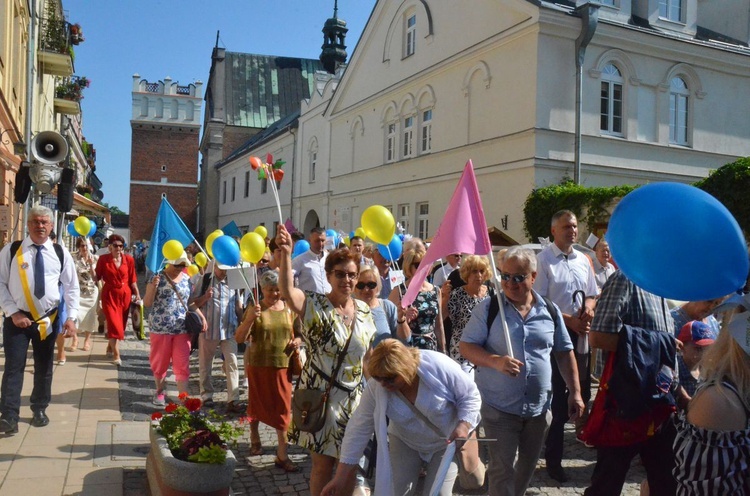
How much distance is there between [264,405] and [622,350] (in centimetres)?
310

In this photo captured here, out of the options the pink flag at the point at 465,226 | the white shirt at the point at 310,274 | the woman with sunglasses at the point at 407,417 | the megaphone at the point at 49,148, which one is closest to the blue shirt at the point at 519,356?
the pink flag at the point at 465,226

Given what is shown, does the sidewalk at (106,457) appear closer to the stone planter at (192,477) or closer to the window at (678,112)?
the stone planter at (192,477)

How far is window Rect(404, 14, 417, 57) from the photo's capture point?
80.9 feet

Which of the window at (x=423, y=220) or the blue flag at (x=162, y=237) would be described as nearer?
the blue flag at (x=162, y=237)

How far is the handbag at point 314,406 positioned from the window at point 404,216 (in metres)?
19.9

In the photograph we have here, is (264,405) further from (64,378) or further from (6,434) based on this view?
(64,378)

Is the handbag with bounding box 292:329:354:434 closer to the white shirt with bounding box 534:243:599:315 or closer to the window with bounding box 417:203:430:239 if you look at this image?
the white shirt with bounding box 534:243:599:315

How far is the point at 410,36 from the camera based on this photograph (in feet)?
82.3

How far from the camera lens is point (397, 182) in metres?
25.4

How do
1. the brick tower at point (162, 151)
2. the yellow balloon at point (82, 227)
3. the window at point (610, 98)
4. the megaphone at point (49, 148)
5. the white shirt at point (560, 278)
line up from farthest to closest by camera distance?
the brick tower at point (162, 151) → the window at point (610, 98) → the yellow balloon at point (82, 227) → the megaphone at point (49, 148) → the white shirt at point (560, 278)

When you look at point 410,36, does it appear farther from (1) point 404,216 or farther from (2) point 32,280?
(2) point 32,280

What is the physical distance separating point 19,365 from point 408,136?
20.0m

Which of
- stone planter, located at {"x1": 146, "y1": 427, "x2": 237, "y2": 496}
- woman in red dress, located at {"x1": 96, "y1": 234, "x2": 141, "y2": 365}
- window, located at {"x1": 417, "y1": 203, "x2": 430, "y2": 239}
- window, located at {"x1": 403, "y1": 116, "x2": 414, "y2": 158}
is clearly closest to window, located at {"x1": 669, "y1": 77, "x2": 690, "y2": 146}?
window, located at {"x1": 417, "y1": 203, "x2": 430, "y2": 239}

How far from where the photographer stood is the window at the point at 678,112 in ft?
64.7
